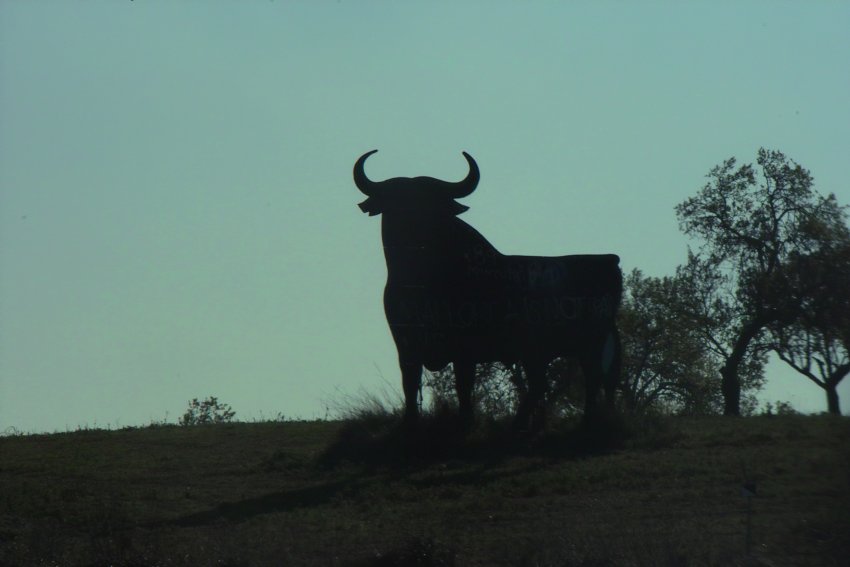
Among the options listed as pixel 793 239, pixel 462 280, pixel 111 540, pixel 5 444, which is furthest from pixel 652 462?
pixel 793 239

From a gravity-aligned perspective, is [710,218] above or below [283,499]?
above

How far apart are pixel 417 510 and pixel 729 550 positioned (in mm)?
3681

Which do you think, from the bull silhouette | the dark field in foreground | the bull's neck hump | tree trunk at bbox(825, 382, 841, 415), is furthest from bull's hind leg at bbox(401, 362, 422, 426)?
tree trunk at bbox(825, 382, 841, 415)

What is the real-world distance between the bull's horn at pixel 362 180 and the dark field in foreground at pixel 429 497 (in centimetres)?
347

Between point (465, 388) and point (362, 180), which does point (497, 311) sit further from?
point (362, 180)

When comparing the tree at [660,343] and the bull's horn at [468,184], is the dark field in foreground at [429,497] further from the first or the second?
the tree at [660,343]

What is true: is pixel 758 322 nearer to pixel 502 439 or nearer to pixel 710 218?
pixel 710 218

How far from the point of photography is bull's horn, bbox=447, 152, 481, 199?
17.5 metres

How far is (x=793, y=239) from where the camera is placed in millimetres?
26328

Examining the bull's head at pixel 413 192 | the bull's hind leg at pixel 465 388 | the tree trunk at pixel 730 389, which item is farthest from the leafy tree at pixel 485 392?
the tree trunk at pixel 730 389

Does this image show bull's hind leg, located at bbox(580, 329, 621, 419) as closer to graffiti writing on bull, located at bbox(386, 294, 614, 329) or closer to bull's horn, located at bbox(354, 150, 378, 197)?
graffiti writing on bull, located at bbox(386, 294, 614, 329)

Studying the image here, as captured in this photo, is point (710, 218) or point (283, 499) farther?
point (710, 218)

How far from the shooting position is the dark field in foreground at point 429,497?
11156mm

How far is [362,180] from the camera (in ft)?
56.6
